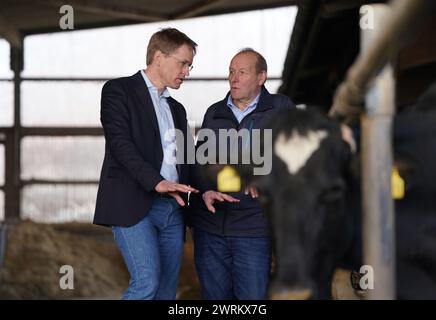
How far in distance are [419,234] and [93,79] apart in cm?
1001

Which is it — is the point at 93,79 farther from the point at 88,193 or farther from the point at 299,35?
the point at 299,35

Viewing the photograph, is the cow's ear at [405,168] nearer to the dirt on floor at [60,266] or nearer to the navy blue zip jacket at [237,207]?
the navy blue zip jacket at [237,207]

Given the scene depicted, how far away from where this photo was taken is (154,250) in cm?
341

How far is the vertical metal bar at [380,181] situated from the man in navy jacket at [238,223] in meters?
1.48

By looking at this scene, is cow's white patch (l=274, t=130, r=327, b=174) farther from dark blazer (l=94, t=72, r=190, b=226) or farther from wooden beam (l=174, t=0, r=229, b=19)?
wooden beam (l=174, t=0, r=229, b=19)

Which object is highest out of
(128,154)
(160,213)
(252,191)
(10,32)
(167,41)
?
(10,32)

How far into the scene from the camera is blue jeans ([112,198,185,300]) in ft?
11.0

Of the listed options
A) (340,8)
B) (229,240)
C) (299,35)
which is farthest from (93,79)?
(229,240)

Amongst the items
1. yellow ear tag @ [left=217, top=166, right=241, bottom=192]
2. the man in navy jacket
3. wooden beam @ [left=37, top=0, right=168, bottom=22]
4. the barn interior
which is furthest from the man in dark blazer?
wooden beam @ [left=37, top=0, right=168, bottom=22]

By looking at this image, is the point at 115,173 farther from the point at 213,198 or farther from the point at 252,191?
the point at 252,191

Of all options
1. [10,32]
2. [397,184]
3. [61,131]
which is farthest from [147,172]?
[61,131]

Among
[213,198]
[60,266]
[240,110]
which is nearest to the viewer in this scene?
[213,198]

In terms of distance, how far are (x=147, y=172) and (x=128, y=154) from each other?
13 cm

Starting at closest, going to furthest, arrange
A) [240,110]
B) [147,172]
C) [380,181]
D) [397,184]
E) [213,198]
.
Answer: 1. [380,181]
2. [397,184]
3. [147,172]
4. [213,198]
5. [240,110]
